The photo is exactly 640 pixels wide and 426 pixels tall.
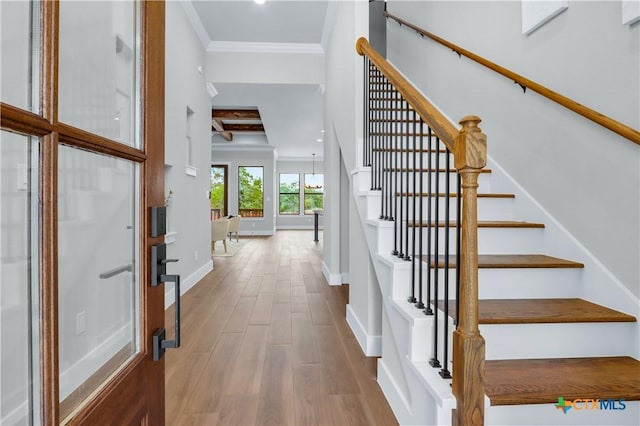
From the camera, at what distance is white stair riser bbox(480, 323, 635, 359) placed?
1.52 meters

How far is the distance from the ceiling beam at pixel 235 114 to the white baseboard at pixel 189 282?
373 cm

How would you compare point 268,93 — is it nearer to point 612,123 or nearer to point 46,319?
point 612,123

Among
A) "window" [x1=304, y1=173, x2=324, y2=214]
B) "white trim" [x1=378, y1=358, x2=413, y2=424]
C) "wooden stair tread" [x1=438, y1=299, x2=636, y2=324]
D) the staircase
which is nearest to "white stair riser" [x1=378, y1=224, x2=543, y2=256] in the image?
Result: the staircase

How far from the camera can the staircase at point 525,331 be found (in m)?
1.26

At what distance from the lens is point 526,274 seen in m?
1.84

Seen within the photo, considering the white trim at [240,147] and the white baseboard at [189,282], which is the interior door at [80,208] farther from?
the white trim at [240,147]

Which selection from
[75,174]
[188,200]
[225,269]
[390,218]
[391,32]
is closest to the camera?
[75,174]

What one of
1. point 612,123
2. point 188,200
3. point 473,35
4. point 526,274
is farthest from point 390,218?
point 188,200

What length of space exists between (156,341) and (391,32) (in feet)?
15.4

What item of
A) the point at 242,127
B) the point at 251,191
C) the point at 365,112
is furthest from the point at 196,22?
the point at 251,191

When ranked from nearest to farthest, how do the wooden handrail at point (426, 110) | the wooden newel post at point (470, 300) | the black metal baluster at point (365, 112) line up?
the wooden newel post at point (470, 300), the wooden handrail at point (426, 110), the black metal baluster at point (365, 112)

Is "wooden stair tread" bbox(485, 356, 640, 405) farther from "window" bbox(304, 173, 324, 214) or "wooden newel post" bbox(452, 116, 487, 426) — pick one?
"window" bbox(304, 173, 324, 214)

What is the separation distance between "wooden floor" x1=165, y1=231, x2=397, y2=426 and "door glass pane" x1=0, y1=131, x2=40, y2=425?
1436 mm

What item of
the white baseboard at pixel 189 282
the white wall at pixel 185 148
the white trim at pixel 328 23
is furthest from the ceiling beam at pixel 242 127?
the white baseboard at pixel 189 282
